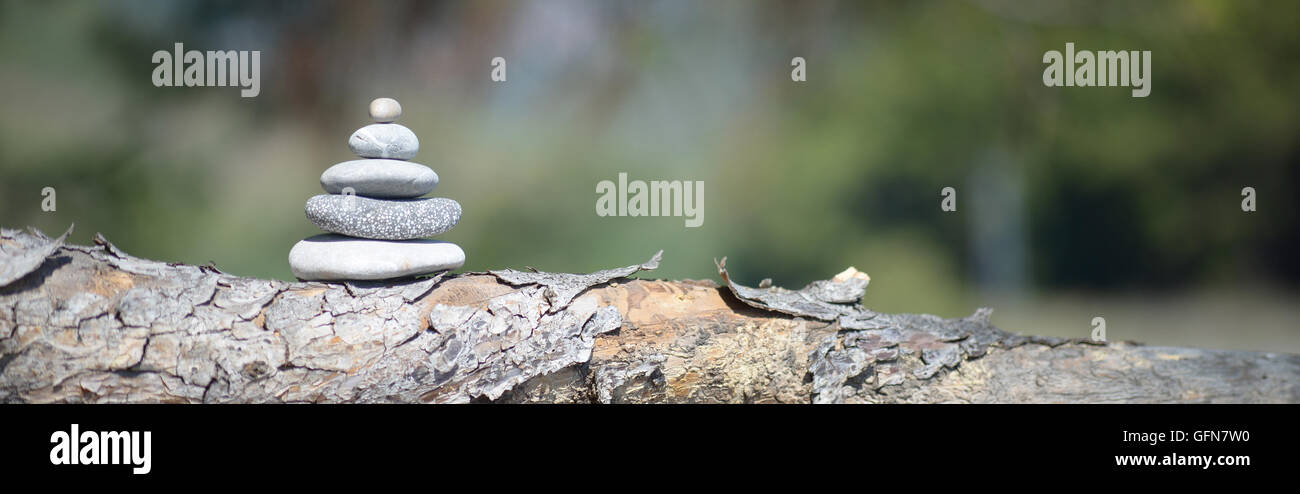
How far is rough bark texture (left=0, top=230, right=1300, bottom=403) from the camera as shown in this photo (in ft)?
5.83

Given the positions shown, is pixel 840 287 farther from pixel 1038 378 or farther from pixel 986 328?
pixel 1038 378

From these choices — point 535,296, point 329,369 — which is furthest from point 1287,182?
point 329,369

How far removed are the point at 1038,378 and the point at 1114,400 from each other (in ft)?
0.56

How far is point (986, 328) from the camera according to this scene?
198 centimetres

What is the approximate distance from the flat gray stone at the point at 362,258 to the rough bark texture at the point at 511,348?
0.24ft

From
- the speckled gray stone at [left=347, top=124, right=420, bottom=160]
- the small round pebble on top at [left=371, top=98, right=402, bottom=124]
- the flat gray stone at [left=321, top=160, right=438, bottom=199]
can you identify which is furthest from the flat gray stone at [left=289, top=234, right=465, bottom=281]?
the small round pebble on top at [left=371, top=98, right=402, bottom=124]

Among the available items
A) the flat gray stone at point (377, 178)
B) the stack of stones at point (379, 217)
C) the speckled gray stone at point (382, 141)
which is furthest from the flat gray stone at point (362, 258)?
the speckled gray stone at point (382, 141)

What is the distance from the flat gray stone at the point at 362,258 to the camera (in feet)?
7.00

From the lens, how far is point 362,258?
2.14 metres

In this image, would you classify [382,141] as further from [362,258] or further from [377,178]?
[362,258]

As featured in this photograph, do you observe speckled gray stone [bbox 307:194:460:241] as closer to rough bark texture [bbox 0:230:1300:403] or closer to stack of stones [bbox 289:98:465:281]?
stack of stones [bbox 289:98:465:281]

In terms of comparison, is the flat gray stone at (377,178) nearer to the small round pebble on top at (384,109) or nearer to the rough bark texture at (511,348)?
the small round pebble on top at (384,109)

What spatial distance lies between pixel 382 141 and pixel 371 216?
0.88ft

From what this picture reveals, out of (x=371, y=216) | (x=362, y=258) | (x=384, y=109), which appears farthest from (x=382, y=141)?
(x=362, y=258)
